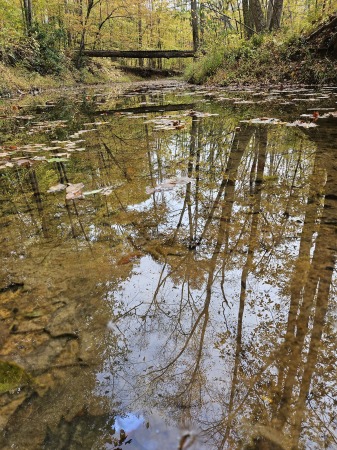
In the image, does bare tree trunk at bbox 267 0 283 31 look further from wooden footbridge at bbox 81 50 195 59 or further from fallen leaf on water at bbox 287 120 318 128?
wooden footbridge at bbox 81 50 195 59

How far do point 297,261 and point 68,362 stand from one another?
0.85m

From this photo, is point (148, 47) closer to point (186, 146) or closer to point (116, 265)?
point (186, 146)

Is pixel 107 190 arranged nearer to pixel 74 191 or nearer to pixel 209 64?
pixel 74 191

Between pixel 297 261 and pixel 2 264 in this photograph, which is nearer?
pixel 297 261

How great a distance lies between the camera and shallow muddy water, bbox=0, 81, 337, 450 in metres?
0.69

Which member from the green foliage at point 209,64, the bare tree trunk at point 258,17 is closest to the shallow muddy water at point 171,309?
the green foliage at point 209,64

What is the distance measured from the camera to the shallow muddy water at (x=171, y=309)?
2.25 feet

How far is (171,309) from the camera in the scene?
1.02 m

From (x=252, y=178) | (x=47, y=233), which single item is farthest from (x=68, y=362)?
(x=252, y=178)

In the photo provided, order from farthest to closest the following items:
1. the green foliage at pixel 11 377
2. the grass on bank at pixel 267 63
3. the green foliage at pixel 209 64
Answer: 1. the green foliage at pixel 209 64
2. the grass on bank at pixel 267 63
3. the green foliage at pixel 11 377

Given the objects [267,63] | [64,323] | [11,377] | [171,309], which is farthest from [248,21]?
[11,377]

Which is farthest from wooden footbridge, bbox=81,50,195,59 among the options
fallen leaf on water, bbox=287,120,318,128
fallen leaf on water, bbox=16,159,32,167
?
fallen leaf on water, bbox=16,159,32,167

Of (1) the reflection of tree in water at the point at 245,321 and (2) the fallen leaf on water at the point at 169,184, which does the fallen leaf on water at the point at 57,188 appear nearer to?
(2) the fallen leaf on water at the point at 169,184

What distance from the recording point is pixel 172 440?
2.11 feet
